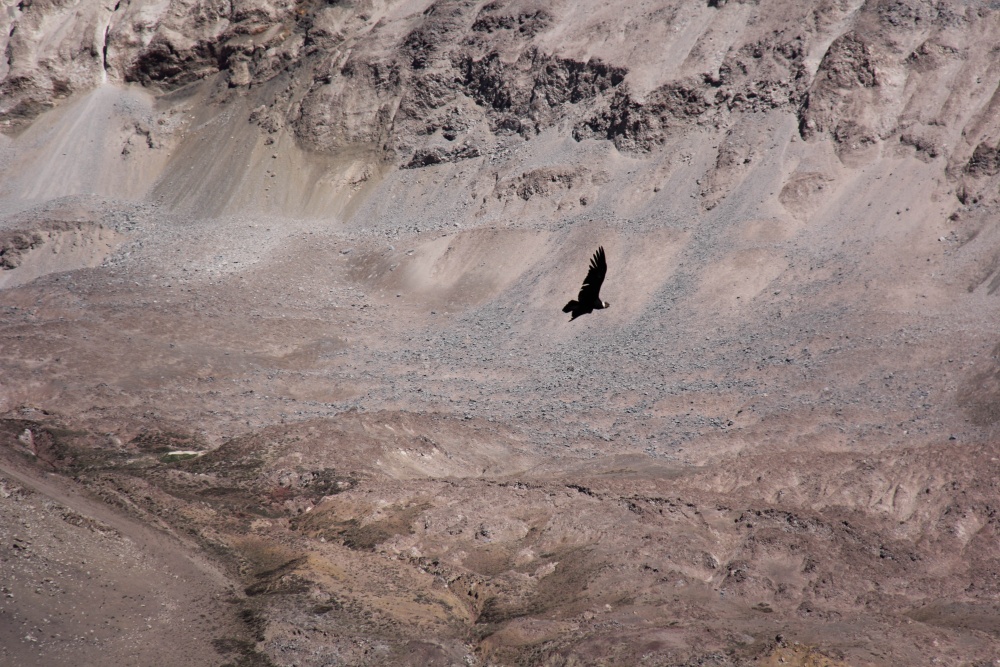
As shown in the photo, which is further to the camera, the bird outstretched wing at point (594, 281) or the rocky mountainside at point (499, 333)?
the rocky mountainside at point (499, 333)

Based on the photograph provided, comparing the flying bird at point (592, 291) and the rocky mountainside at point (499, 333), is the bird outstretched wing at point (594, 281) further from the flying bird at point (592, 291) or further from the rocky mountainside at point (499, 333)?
the rocky mountainside at point (499, 333)

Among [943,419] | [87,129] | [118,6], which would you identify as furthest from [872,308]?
[118,6]

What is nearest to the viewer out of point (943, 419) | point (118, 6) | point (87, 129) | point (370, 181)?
point (943, 419)

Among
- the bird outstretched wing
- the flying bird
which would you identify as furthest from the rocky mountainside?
the bird outstretched wing

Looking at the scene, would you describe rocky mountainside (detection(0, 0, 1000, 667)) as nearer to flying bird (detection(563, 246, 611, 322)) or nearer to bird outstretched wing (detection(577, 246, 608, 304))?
flying bird (detection(563, 246, 611, 322))

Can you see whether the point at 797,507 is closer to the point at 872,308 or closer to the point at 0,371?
the point at 872,308

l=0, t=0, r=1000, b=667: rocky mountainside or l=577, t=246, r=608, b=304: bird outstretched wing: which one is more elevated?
l=577, t=246, r=608, b=304: bird outstretched wing

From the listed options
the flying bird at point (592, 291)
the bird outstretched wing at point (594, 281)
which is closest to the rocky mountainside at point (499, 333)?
the flying bird at point (592, 291)

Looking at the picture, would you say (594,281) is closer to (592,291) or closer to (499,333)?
(592,291)
